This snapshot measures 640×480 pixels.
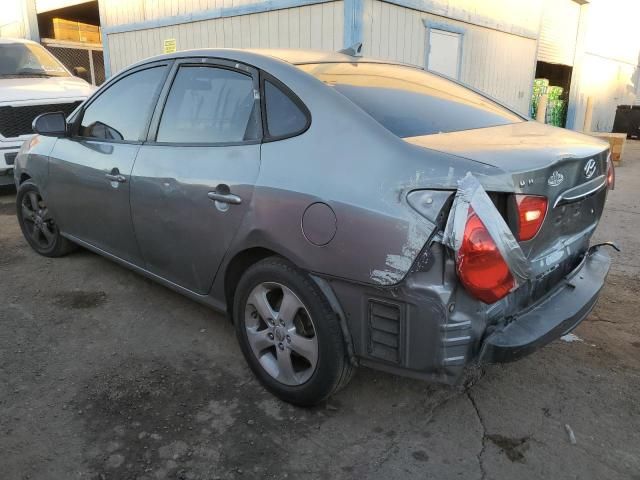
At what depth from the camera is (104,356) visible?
9.95 feet

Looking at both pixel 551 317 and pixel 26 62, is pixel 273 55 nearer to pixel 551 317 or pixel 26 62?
pixel 551 317

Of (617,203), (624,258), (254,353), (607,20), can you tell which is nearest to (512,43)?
(617,203)

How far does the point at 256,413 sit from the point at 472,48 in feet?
28.9

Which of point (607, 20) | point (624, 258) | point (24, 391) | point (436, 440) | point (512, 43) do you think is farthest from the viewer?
point (607, 20)

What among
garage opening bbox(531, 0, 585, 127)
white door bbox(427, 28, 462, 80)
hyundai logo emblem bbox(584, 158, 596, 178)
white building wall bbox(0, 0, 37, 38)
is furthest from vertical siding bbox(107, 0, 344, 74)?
garage opening bbox(531, 0, 585, 127)

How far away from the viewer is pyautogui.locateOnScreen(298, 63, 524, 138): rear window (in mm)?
2357

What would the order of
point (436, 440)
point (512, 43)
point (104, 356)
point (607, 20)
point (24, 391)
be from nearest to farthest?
point (436, 440) → point (24, 391) → point (104, 356) → point (512, 43) → point (607, 20)

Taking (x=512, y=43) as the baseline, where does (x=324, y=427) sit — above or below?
below

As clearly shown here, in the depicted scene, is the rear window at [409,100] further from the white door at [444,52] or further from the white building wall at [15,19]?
the white building wall at [15,19]

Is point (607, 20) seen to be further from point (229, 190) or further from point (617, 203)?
point (229, 190)

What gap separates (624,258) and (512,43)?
747 cm

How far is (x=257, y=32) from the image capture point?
26.3 ft

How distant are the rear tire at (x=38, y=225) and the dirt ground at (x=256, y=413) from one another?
37.7 inches

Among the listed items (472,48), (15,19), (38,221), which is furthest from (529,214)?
(15,19)
